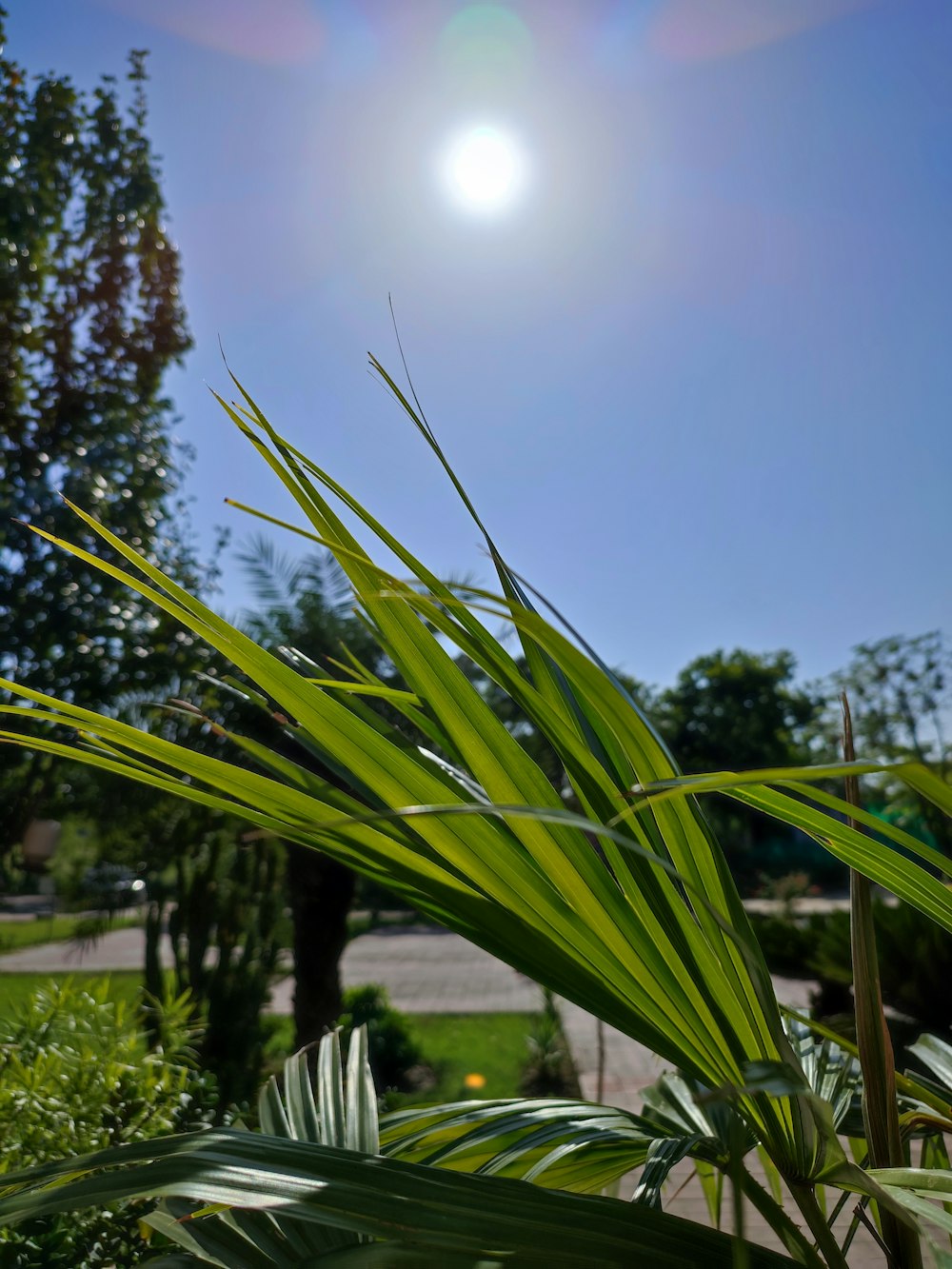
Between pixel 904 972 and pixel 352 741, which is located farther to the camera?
pixel 904 972

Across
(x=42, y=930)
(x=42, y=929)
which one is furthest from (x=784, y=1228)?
(x=42, y=929)

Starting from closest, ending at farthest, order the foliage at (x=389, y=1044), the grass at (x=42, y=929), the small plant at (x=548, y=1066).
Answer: the small plant at (x=548, y=1066) < the foliage at (x=389, y=1044) < the grass at (x=42, y=929)

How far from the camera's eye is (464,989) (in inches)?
484

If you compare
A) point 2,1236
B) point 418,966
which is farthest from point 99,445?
point 418,966

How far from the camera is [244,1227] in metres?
0.80

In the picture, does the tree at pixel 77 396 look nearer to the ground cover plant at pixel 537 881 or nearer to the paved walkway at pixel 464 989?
the paved walkway at pixel 464 989

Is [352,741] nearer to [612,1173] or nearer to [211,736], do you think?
[612,1173]

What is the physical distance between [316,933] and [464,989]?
6.57 meters

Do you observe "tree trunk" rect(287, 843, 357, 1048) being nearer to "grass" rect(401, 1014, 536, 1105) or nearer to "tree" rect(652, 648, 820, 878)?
"grass" rect(401, 1014, 536, 1105)

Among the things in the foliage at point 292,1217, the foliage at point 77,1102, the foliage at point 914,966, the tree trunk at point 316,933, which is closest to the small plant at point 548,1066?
the tree trunk at point 316,933

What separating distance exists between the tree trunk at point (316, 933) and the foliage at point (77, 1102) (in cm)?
422

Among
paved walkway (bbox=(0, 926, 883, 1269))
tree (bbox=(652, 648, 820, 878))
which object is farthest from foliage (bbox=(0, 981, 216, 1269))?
tree (bbox=(652, 648, 820, 878))

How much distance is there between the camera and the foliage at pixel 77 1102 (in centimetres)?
146

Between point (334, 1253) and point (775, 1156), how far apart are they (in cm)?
45
